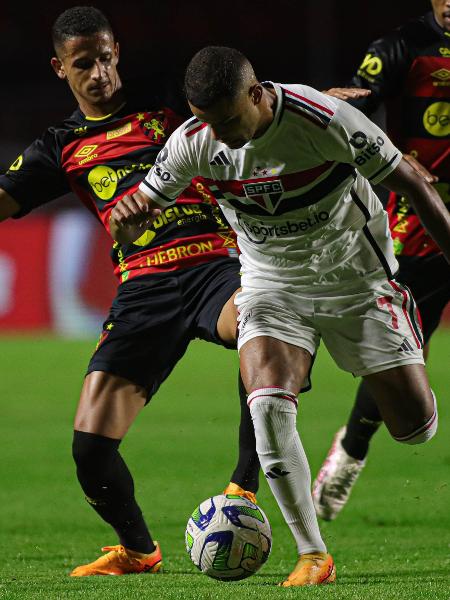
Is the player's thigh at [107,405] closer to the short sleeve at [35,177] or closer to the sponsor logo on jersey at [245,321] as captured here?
the sponsor logo on jersey at [245,321]

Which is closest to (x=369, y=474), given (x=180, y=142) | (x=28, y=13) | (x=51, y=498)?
(x=51, y=498)

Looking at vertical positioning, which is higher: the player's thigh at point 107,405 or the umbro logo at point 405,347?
the umbro logo at point 405,347

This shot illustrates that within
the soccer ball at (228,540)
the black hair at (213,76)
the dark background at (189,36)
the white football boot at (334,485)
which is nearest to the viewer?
the black hair at (213,76)

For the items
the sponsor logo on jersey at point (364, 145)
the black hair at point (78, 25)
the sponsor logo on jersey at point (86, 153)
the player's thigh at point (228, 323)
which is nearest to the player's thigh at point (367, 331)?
the player's thigh at point (228, 323)

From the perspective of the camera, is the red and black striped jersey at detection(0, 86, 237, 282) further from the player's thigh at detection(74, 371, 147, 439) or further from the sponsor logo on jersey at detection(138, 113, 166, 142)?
the player's thigh at detection(74, 371, 147, 439)

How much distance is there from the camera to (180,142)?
411 cm

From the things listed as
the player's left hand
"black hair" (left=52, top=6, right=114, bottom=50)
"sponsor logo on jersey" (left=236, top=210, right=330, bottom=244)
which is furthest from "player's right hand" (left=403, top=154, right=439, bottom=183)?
"black hair" (left=52, top=6, right=114, bottom=50)

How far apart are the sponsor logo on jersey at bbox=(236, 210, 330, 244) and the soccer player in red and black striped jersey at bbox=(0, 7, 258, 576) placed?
41cm

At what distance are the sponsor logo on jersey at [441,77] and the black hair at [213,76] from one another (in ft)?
6.18

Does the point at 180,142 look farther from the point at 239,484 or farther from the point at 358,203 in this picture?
the point at 239,484

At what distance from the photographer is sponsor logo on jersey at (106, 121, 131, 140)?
196 inches

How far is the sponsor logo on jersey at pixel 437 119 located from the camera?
5441mm

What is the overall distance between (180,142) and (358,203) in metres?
0.72

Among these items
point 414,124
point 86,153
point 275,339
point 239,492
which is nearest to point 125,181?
point 86,153
